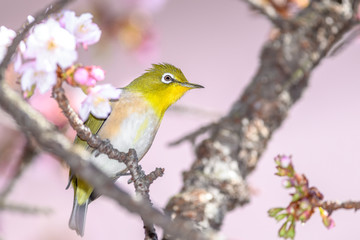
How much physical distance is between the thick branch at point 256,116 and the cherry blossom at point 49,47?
495 mm

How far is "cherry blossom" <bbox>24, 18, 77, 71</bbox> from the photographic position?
2.08ft

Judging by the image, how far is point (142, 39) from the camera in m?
1.86

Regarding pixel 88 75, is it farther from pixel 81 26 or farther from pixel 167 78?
pixel 167 78

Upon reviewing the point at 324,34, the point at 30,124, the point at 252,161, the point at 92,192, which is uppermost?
the point at 324,34

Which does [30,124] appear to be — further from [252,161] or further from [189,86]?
[252,161]

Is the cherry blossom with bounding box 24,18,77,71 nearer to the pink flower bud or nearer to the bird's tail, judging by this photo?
the pink flower bud

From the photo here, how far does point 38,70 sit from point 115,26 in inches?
49.6

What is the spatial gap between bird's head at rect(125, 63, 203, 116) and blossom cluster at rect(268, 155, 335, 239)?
302 mm

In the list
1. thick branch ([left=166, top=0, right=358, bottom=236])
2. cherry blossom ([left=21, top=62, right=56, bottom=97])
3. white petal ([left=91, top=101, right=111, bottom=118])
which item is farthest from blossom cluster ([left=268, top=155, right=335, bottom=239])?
cherry blossom ([left=21, top=62, right=56, bottom=97])

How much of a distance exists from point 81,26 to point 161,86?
16.5 inches

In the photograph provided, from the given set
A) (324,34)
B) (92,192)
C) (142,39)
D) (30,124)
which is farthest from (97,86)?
(142,39)

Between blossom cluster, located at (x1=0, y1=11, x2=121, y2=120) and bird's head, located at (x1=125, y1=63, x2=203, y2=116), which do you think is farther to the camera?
bird's head, located at (x1=125, y1=63, x2=203, y2=116)

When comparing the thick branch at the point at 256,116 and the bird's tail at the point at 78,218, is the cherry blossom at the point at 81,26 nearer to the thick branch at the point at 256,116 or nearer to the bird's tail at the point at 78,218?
the thick branch at the point at 256,116

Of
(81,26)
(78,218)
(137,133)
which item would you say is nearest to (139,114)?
(137,133)
